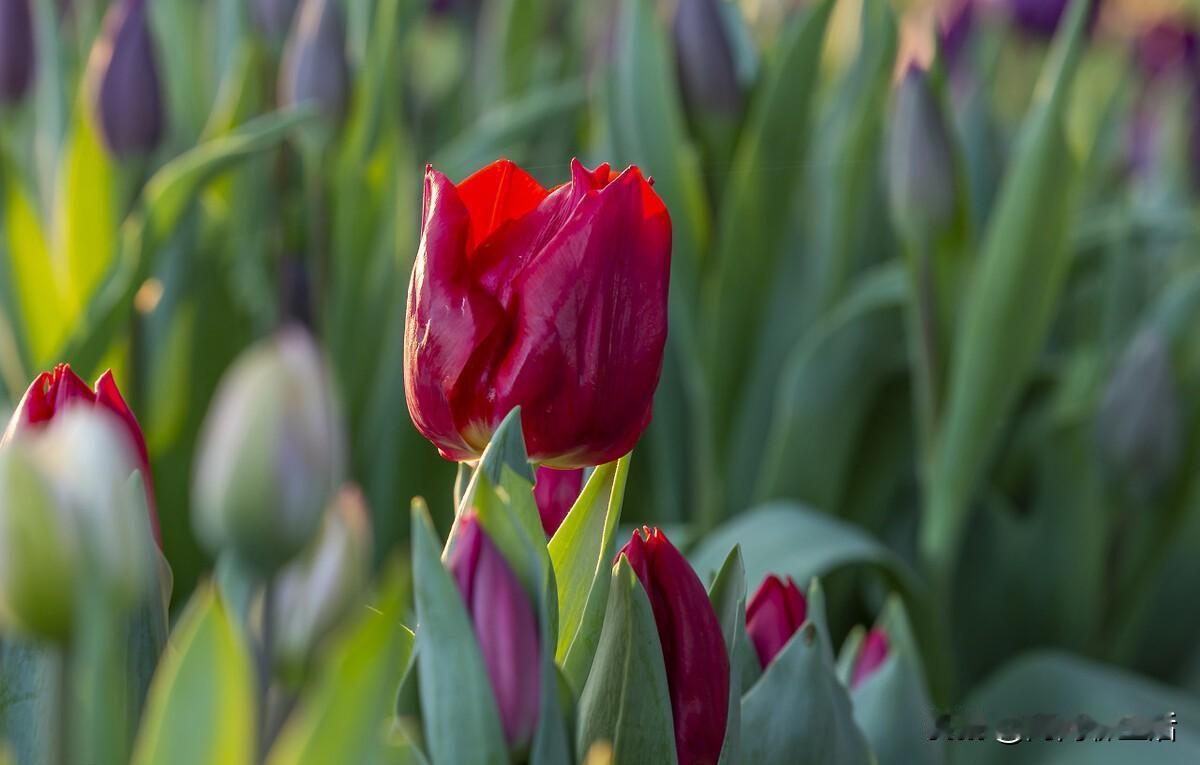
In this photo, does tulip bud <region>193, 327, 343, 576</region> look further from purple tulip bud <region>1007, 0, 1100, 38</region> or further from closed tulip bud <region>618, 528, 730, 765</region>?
purple tulip bud <region>1007, 0, 1100, 38</region>

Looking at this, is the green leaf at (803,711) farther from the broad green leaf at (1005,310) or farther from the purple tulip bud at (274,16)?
the purple tulip bud at (274,16)

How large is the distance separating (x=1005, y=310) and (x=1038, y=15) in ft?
1.59

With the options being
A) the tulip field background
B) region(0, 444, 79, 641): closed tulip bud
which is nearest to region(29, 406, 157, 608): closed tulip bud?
region(0, 444, 79, 641): closed tulip bud

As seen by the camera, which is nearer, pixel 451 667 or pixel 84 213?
pixel 451 667

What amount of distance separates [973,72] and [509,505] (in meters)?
0.85

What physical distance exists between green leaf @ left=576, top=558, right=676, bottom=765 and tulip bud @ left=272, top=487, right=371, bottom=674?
0.05 m

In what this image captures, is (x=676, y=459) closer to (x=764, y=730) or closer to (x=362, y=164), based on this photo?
(x=362, y=164)

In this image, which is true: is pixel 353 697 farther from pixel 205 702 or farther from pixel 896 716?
pixel 896 716

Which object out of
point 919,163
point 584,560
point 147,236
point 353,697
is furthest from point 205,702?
point 919,163

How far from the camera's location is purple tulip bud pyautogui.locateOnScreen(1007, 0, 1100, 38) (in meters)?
1.07

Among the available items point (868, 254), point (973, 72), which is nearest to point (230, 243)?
point (868, 254)

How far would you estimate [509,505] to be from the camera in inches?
9.7

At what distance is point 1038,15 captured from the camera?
1076 millimetres

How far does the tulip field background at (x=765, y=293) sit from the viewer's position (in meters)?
0.66
